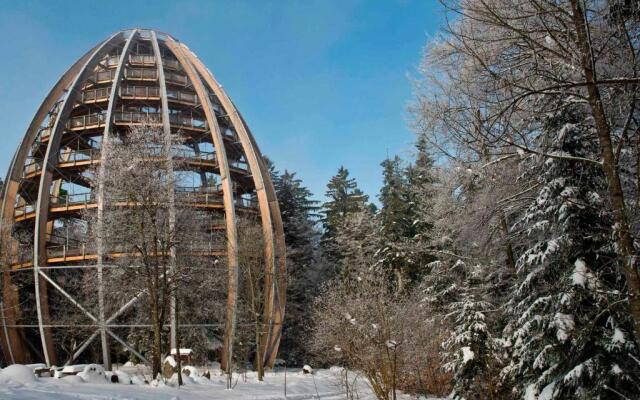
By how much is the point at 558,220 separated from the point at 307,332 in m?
22.5

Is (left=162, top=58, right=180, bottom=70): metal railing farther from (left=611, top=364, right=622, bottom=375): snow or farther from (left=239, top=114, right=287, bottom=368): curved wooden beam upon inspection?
(left=611, top=364, right=622, bottom=375): snow

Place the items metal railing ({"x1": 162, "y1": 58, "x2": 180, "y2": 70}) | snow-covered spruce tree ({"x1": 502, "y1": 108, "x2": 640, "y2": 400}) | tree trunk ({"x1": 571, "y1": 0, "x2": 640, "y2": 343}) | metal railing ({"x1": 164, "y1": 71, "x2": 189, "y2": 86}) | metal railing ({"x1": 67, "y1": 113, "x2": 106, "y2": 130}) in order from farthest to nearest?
metal railing ({"x1": 162, "y1": 58, "x2": 180, "y2": 70})
metal railing ({"x1": 164, "y1": 71, "x2": 189, "y2": 86})
metal railing ({"x1": 67, "y1": 113, "x2": 106, "y2": 130})
snow-covered spruce tree ({"x1": 502, "y1": 108, "x2": 640, "y2": 400})
tree trunk ({"x1": 571, "y1": 0, "x2": 640, "y2": 343})

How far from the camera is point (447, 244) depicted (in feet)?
65.8

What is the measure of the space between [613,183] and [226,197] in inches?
777

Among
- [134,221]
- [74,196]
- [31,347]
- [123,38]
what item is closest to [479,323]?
[134,221]

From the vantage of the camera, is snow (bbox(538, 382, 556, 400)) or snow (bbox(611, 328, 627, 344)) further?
snow (bbox(538, 382, 556, 400))

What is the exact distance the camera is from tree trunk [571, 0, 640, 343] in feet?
15.3

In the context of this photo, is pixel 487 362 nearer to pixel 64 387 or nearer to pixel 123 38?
pixel 64 387

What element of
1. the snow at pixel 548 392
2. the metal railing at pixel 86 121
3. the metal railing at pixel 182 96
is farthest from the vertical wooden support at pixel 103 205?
the snow at pixel 548 392

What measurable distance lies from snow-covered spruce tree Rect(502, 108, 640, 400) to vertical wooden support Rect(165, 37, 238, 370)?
12468 millimetres

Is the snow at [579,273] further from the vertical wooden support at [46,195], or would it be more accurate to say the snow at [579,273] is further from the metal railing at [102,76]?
the metal railing at [102,76]

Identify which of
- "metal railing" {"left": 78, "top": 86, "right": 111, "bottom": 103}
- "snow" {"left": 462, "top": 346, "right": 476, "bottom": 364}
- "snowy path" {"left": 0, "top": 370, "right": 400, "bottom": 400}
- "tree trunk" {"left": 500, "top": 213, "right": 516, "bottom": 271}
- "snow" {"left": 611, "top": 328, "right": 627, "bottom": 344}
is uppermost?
"metal railing" {"left": 78, "top": 86, "right": 111, "bottom": 103}

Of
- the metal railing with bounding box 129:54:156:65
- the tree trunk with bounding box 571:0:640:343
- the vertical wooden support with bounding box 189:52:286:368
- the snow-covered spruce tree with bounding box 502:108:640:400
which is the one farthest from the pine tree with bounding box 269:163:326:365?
the tree trunk with bounding box 571:0:640:343

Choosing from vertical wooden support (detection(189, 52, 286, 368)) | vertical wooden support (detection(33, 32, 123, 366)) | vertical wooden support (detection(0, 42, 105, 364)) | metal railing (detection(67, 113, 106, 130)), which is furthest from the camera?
metal railing (detection(67, 113, 106, 130))
